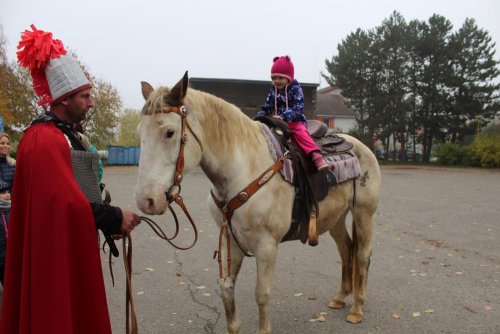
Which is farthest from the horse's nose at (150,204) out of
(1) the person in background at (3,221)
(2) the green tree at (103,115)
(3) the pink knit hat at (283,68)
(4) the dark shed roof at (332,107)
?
(4) the dark shed roof at (332,107)

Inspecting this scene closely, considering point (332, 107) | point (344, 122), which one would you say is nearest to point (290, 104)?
point (344, 122)

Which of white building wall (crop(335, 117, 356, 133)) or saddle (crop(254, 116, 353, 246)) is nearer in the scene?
saddle (crop(254, 116, 353, 246))

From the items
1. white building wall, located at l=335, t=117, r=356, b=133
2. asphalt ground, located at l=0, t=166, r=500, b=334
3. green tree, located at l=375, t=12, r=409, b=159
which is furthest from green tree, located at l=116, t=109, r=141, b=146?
asphalt ground, located at l=0, t=166, r=500, b=334

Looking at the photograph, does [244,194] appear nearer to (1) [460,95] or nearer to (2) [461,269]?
(2) [461,269]

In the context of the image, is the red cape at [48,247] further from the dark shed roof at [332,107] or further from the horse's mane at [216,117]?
the dark shed roof at [332,107]

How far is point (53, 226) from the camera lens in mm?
1713

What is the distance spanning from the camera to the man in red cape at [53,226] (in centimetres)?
172

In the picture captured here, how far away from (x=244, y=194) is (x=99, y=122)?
29.7 m

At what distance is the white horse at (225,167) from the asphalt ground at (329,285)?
570mm

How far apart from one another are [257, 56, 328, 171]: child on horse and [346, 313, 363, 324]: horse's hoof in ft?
5.33

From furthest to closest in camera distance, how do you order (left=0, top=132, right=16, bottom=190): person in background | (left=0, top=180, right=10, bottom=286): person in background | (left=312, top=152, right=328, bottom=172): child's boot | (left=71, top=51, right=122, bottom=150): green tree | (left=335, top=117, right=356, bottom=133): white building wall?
(left=335, top=117, right=356, bottom=133): white building wall, (left=71, top=51, right=122, bottom=150): green tree, (left=0, top=132, right=16, bottom=190): person in background, (left=0, top=180, right=10, bottom=286): person in background, (left=312, top=152, right=328, bottom=172): child's boot

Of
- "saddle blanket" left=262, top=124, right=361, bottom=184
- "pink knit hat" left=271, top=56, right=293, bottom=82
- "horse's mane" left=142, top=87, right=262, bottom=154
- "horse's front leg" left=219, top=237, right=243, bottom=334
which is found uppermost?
"pink knit hat" left=271, top=56, right=293, bottom=82

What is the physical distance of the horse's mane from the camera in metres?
2.38

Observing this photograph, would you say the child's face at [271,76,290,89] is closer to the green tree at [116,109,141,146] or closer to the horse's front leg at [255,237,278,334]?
the horse's front leg at [255,237,278,334]
